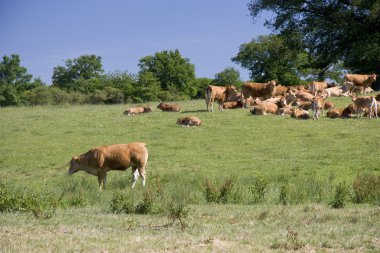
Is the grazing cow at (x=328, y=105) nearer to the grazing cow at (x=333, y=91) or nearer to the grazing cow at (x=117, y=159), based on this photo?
the grazing cow at (x=333, y=91)

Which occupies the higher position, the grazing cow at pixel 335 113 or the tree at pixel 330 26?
the tree at pixel 330 26

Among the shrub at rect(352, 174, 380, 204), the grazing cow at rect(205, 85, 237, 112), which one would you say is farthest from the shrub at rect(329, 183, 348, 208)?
the grazing cow at rect(205, 85, 237, 112)

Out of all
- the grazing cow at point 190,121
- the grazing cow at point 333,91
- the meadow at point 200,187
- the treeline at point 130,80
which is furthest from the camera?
the treeline at point 130,80

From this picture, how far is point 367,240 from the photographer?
8.61 meters

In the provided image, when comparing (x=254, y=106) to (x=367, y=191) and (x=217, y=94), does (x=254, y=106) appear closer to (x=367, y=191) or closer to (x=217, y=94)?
(x=217, y=94)

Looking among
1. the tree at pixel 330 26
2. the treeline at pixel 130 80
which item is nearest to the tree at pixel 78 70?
the treeline at pixel 130 80

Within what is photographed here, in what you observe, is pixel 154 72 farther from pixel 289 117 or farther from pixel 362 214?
pixel 362 214

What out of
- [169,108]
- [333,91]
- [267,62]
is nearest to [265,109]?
[169,108]

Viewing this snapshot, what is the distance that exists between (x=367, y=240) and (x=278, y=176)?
27.2ft

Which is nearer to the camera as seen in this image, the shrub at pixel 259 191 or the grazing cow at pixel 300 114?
the shrub at pixel 259 191

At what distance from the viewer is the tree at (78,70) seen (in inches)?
4245

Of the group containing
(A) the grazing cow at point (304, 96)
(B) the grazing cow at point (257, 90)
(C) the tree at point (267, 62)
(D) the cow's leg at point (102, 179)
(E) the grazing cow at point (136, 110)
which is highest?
(C) the tree at point (267, 62)

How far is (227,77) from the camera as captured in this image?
94.5 m

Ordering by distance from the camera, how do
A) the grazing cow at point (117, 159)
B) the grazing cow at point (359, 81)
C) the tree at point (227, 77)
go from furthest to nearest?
the tree at point (227, 77)
the grazing cow at point (359, 81)
the grazing cow at point (117, 159)
